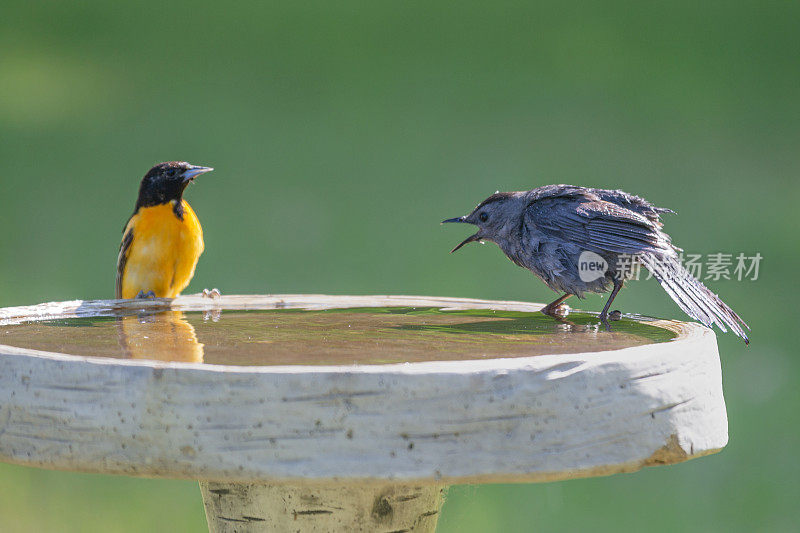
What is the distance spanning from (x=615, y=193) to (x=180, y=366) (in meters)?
2.02

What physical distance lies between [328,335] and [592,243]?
1.12 m

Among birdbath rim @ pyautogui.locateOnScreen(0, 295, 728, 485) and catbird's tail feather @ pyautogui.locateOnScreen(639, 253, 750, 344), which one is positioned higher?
catbird's tail feather @ pyautogui.locateOnScreen(639, 253, 750, 344)

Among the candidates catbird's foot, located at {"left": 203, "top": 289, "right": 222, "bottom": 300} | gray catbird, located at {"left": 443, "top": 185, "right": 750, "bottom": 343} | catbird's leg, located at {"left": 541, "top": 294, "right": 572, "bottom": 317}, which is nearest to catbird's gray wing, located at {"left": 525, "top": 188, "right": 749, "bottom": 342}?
gray catbird, located at {"left": 443, "top": 185, "right": 750, "bottom": 343}

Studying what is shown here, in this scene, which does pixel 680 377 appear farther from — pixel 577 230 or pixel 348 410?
pixel 577 230

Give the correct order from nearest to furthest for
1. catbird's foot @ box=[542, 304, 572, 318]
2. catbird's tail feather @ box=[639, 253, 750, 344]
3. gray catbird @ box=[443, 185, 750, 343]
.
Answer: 1. catbird's tail feather @ box=[639, 253, 750, 344]
2. gray catbird @ box=[443, 185, 750, 343]
3. catbird's foot @ box=[542, 304, 572, 318]

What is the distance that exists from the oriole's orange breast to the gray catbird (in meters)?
1.58

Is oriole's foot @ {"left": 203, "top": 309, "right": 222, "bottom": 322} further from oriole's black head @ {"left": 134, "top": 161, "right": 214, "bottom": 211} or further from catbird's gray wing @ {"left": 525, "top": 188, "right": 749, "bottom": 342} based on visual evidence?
catbird's gray wing @ {"left": 525, "top": 188, "right": 749, "bottom": 342}

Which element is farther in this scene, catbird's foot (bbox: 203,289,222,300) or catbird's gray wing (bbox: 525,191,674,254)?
catbird's foot (bbox: 203,289,222,300)

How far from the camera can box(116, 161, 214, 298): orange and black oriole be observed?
157 inches

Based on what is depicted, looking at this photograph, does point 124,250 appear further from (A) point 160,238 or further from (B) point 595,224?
(B) point 595,224

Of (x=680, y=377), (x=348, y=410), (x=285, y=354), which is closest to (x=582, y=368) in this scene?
(x=680, y=377)

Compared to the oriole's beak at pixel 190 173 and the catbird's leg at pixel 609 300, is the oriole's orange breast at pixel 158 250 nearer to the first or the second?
the oriole's beak at pixel 190 173

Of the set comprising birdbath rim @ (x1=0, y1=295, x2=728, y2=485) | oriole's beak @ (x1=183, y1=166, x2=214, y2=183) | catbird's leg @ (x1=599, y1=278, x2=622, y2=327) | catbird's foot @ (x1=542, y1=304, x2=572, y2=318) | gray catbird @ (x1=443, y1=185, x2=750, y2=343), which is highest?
oriole's beak @ (x1=183, y1=166, x2=214, y2=183)

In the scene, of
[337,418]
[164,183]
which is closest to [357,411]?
[337,418]
